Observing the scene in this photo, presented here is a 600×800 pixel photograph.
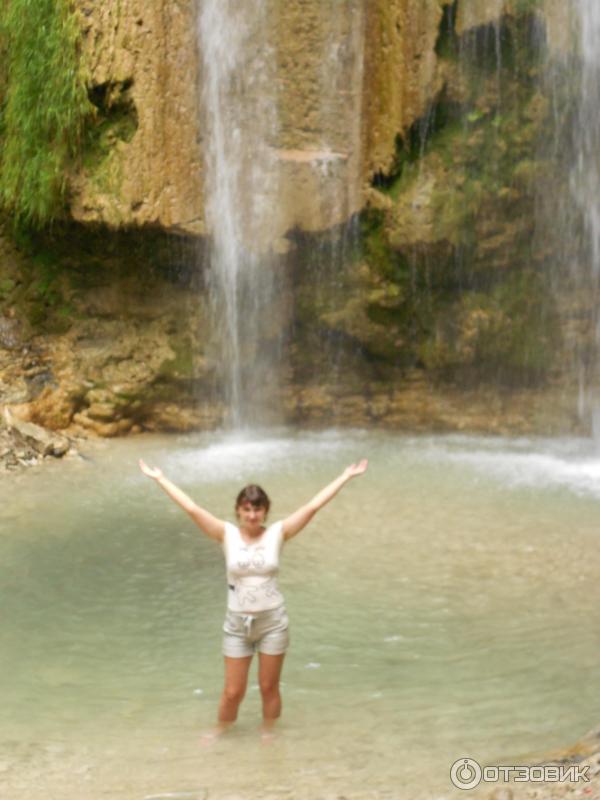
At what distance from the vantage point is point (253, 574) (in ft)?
17.6

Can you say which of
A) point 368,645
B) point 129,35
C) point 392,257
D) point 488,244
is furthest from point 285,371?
point 368,645

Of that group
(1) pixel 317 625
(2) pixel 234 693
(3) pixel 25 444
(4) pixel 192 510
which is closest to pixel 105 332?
(3) pixel 25 444

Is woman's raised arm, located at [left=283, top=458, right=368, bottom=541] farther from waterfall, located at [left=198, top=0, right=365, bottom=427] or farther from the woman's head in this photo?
waterfall, located at [left=198, top=0, right=365, bottom=427]

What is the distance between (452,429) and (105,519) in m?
4.41

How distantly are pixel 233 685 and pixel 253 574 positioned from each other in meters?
0.54

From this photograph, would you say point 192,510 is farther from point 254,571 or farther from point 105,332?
point 105,332

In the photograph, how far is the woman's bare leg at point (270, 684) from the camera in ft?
17.9

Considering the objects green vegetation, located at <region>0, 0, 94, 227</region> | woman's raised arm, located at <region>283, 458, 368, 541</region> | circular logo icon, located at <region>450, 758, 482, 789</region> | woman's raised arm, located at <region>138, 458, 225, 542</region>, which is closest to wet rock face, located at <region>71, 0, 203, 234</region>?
green vegetation, located at <region>0, 0, 94, 227</region>

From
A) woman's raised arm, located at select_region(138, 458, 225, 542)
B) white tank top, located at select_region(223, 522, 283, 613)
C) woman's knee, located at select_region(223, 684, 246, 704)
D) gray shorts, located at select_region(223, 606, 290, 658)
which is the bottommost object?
woman's knee, located at select_region(223, 684, 246, 704)

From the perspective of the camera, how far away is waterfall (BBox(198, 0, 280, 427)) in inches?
446

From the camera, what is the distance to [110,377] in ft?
38.9

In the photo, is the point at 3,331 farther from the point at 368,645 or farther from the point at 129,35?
the point at 368,645

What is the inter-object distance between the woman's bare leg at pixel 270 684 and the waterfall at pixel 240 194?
676 cm

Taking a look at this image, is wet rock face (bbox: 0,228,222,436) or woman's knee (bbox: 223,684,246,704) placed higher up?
wet rock face (bbox: 0,228,222,436)
